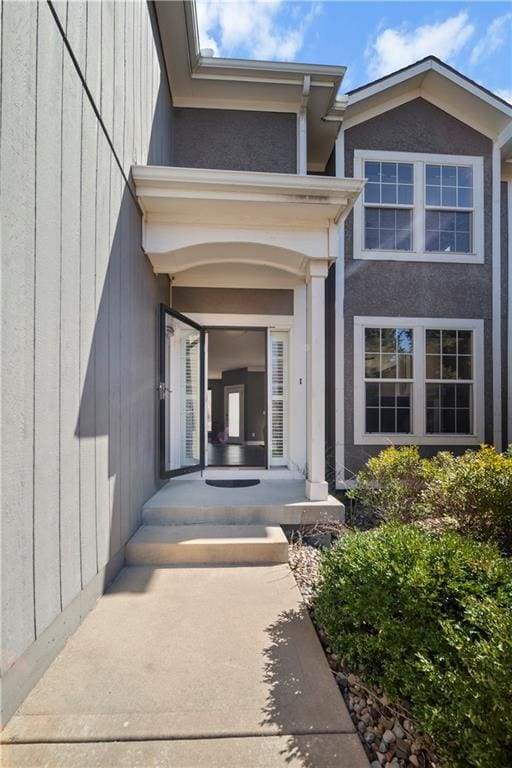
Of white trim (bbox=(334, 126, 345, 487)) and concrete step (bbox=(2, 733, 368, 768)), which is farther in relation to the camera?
white trim (bbox=(334, 126, 345, 487))

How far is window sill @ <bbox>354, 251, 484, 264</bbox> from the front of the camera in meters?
5.91

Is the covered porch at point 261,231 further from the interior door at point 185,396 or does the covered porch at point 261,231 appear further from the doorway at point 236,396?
the doorway at point 236,396

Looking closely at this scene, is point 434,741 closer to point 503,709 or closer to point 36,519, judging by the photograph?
point 503,709

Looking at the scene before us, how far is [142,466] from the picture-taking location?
3770 mm

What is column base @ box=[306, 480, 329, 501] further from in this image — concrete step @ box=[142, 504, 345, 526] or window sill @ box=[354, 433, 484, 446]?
window sill @ box=[354, 433, 484, 446]

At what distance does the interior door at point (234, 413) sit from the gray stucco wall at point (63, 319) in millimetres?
8259

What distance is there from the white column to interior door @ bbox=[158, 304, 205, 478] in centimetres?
181

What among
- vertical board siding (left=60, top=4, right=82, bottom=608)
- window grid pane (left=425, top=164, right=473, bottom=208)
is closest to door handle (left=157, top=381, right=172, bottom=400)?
vertical board siding (left=60, top=4, right=82, bottom=608)

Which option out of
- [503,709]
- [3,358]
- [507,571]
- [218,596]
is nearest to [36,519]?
[3,358]

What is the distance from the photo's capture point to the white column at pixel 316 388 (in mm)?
4035

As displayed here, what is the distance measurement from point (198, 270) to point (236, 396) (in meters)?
7.43

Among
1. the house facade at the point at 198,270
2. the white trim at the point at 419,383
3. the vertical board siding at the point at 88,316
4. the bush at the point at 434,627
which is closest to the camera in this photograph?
the bush at the point at 434,627

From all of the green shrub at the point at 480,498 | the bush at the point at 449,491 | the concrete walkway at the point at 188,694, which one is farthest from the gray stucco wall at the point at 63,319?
the green shrub at the point at 480,498

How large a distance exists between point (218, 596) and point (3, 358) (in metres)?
2.22
